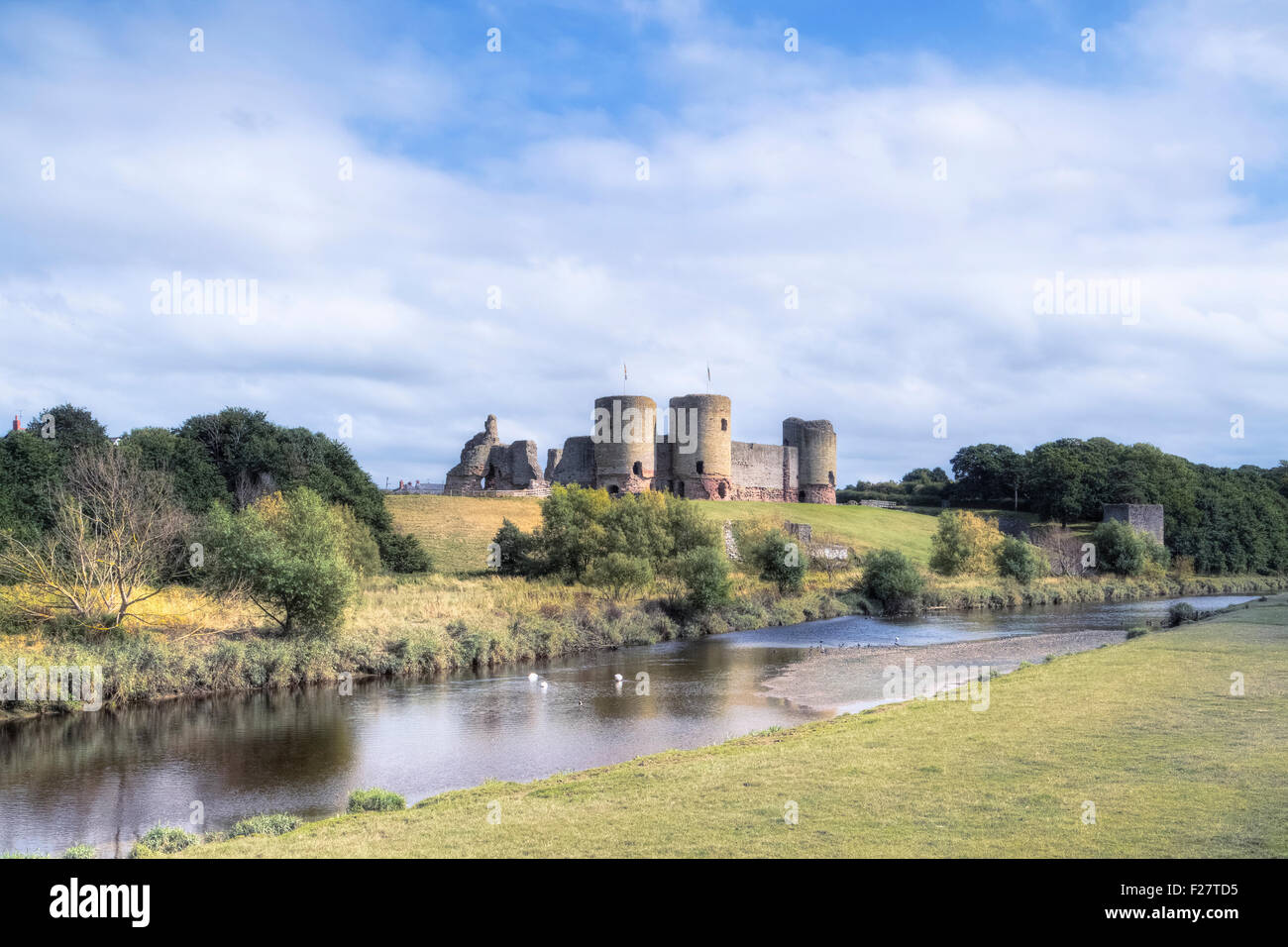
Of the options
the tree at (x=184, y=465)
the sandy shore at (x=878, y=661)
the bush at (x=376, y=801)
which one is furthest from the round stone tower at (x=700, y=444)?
the bush at (x=376, y=801)

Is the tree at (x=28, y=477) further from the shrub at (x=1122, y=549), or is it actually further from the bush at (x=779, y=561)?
the shrub at (x=1122, y=549)

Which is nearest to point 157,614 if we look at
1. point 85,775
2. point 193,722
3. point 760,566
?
point 193,722

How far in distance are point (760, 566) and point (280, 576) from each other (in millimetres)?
22458

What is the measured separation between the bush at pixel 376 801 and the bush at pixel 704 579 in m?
22.3

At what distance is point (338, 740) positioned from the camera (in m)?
15.4

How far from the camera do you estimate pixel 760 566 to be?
1574 inches

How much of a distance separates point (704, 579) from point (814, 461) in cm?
3431

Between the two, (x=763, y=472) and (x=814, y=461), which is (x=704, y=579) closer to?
(x=763, y=472)

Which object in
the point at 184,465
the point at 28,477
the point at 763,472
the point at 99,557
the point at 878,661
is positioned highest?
the point at 763,472

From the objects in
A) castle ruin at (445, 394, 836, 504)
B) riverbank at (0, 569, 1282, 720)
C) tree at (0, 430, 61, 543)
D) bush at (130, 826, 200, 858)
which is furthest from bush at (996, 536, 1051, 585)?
bush at (130, 826, 200, 858)

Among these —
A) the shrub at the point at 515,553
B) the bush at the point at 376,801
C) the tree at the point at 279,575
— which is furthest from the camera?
the shrub at the point at 515,553

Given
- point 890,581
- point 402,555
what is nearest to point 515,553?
point 402,555

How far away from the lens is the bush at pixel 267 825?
31.4ft
